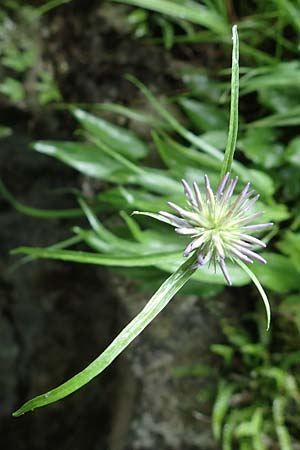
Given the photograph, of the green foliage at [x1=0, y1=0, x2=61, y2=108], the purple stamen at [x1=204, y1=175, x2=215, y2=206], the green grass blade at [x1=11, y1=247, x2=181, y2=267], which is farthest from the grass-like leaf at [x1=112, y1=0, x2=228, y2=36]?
the purple stamen at [x1=204, y1=175, x2=215, y2=206]

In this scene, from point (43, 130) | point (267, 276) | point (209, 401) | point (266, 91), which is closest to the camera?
point (267, 276)

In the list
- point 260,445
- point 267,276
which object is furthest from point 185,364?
point 267,276

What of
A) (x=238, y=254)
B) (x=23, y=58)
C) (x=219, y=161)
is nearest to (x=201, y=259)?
(x=238, y=254)

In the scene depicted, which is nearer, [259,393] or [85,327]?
[259,393]

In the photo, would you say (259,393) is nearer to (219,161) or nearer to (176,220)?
(219,161)

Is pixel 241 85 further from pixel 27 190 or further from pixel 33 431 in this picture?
pixel 33 431

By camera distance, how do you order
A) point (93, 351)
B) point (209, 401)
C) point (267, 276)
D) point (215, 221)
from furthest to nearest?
point (93, 351) < point (209, 401) < point (267, 276) < point (215, 221)
